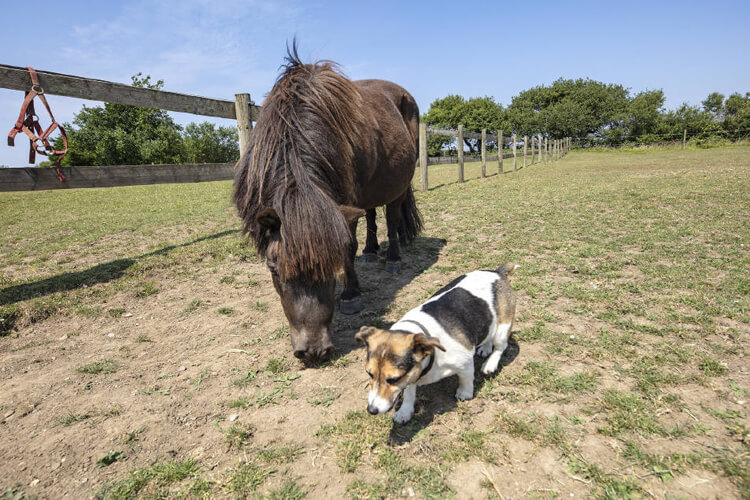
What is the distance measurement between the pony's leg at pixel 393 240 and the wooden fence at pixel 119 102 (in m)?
2.76

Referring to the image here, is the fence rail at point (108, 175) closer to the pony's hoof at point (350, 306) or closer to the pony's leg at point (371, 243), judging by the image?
the pony's leg at point (371, 243)

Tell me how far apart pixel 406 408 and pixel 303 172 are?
1.89 metres

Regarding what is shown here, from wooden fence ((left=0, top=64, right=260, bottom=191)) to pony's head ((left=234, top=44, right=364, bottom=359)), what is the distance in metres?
3.32

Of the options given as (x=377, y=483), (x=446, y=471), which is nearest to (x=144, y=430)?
(x=377, y=483)

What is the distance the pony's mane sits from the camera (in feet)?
8.55

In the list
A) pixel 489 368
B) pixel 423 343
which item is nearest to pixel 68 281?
pixel 423 343

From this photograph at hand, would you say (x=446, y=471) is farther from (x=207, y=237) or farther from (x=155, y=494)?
(x=207, y=237)

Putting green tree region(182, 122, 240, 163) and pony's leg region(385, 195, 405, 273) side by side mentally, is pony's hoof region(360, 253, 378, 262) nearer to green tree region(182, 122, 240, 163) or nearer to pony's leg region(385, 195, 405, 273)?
pony's leg region(385, 195, 405, 273)

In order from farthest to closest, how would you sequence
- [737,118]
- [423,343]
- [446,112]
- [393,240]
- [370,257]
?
[446,112] < [737,118] < [370,257] < [393,240] < [423,343]

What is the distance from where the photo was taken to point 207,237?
24.1ft

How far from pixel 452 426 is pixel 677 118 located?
7522 centimetres

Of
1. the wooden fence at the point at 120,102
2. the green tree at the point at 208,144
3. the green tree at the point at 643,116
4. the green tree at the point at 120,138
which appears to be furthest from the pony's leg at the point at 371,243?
the green tree at the point at 643,116

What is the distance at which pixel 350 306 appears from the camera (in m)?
4.05

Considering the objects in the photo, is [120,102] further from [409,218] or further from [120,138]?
[120,138]
